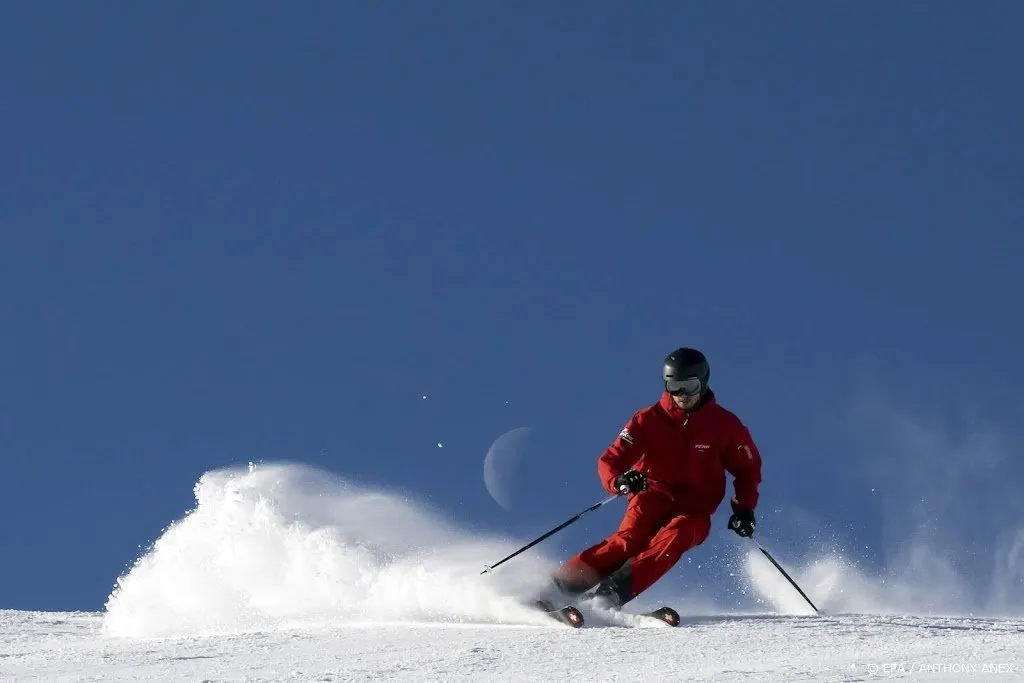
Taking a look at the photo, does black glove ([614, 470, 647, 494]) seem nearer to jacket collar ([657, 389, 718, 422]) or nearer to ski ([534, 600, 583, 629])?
jacket collar ([657, 389, 718, 422])

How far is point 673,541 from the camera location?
7.20 metres

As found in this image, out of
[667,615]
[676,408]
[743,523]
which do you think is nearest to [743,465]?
[743,523]

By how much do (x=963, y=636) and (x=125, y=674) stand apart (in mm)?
4180

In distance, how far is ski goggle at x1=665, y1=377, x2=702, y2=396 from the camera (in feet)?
24.3

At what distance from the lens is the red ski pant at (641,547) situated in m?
7.18

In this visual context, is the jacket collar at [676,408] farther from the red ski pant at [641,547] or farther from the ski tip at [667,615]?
the ski tip at [667,615]

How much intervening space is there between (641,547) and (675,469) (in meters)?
0.56

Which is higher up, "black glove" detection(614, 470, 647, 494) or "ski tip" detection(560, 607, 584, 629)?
"black glove" detection(614, 470, 647, 494)

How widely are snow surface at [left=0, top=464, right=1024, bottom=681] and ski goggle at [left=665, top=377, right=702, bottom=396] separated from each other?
1433 mm

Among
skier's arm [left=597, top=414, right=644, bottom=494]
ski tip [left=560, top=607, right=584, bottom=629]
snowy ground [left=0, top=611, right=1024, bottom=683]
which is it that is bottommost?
snowy ground [left=0, top=611, right=1024, bottom=683]

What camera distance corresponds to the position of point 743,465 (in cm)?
762

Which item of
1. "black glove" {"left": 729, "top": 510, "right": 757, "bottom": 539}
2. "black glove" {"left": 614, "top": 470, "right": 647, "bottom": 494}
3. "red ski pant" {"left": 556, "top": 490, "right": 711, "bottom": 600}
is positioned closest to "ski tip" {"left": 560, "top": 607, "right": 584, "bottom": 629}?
"red ski pant" {"left": 556, "top": 490, "right": 711, "bottom": 600}

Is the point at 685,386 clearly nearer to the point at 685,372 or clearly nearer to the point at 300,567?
the point at 685,372

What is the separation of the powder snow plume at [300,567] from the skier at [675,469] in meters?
0.48
